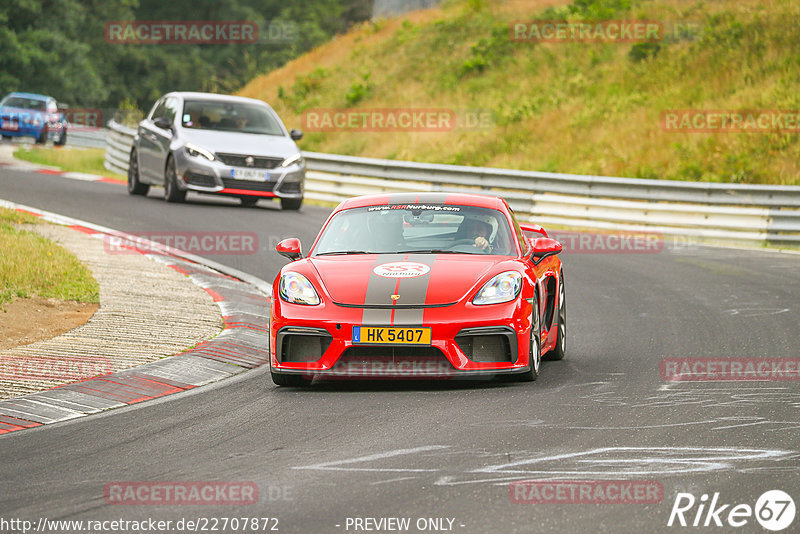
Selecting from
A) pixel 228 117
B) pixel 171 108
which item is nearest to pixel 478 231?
→ pixel 228 117

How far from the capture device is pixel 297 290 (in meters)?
8.57

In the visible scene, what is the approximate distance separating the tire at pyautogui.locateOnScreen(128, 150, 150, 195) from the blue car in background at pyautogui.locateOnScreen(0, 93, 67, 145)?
1660 centimetres

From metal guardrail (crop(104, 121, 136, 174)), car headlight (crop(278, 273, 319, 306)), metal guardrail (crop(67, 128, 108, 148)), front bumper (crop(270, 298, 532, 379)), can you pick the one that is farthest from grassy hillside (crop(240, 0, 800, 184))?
car headlight (crop(278, 273, 319, 306))

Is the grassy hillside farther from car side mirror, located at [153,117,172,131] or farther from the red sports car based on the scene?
the red sports car

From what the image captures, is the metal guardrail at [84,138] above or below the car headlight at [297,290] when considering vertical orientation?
above

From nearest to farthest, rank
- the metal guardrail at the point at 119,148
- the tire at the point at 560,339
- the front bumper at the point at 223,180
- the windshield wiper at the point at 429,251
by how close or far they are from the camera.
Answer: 1. the windshield wiper at the point at 429,251
2. the tire at the point at 560,339
3. the front bumper at the point at 223,180
4. the metal guardrail at the point at 119,148

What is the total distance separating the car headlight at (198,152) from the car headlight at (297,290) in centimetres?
1154

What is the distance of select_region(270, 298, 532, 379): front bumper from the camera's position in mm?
8086

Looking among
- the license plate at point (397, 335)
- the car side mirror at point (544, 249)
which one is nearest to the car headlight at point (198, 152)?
the car side mirror at point (544, 249)

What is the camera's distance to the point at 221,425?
726cm

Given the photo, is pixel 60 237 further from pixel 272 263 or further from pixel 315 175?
pixel 315 175

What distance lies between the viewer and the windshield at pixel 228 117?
2095 centimetres

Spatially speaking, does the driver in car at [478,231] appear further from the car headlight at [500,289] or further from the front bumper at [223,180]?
the front bumper at [223,180]

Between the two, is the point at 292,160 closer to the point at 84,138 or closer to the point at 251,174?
the point at 251,174
